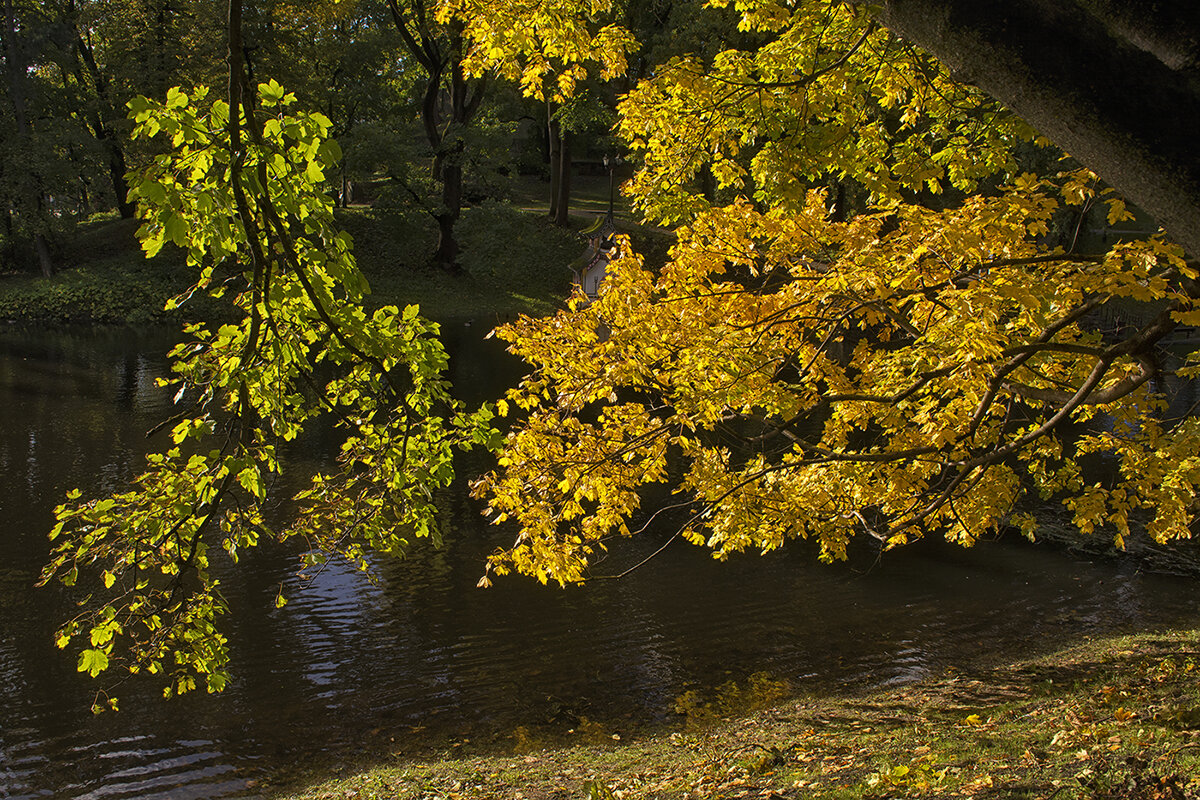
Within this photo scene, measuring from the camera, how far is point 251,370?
13.2 feet

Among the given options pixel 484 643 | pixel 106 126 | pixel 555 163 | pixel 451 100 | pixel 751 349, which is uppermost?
pixel 451 100

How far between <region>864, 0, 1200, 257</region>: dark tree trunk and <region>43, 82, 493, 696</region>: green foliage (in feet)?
7.71

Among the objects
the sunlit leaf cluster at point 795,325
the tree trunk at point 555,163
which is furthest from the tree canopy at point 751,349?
the tree trunk at point 555,163

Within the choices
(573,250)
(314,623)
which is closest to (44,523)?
(314,623)

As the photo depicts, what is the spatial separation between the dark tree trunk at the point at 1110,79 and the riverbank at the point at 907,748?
381 centimetres

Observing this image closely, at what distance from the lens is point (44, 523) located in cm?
1393

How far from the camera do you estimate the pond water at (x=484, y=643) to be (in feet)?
28.1

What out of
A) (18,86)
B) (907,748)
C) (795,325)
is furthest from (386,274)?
(907,748)

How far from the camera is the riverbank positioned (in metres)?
5.46

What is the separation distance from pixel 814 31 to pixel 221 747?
802 centimetres

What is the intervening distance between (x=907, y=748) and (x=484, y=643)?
523cm

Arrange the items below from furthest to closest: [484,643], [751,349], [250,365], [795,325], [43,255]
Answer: [43,255], [484,643], [795,325], [751,349], [250,365]

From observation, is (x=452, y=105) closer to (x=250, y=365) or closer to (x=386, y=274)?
(x=386, y=274)

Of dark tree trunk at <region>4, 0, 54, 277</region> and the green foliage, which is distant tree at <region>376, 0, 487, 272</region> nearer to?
dark tree trunk at <region>4, 0, 54, 277</region>
